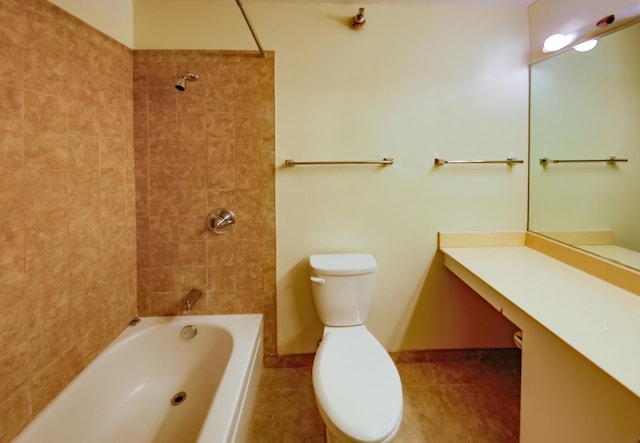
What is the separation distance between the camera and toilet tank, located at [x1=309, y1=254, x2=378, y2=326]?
1.63m

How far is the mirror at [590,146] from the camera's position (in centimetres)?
A: 141

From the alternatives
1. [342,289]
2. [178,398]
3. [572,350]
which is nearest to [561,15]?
[572,350]

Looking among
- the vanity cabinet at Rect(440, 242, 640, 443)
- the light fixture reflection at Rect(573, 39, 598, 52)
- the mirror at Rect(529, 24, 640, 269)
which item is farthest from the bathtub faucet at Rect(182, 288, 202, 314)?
the light fixture reflection at Rect(573, 39, 598, 52)

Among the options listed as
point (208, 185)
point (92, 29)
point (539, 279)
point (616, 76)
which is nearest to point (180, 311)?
point (208, 185)

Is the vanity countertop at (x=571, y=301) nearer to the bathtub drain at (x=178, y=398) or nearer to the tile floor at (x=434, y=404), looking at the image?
the tile floor at (x=434, y=404)


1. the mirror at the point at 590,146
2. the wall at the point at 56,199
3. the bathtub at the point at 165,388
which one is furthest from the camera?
the mirror at the point at 590,146

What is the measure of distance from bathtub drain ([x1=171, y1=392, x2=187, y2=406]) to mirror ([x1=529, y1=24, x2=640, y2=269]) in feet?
7.29

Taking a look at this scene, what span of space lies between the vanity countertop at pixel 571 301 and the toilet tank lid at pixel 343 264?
0.49 m

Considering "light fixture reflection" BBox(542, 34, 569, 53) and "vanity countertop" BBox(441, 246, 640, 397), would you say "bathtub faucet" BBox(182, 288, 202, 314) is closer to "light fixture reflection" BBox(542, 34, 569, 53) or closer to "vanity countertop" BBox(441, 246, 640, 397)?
"vanity countertop" BBox(441, 246, 640, 397)

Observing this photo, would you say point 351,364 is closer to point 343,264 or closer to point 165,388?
point 343,264

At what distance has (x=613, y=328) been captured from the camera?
1.01 metres

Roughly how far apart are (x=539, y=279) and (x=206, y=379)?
69.6 inches

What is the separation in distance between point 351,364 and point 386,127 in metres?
1.31

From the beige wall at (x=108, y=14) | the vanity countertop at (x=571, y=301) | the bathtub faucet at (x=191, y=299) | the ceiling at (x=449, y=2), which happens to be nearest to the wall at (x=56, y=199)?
the beige wall at (x=108, y=14)
